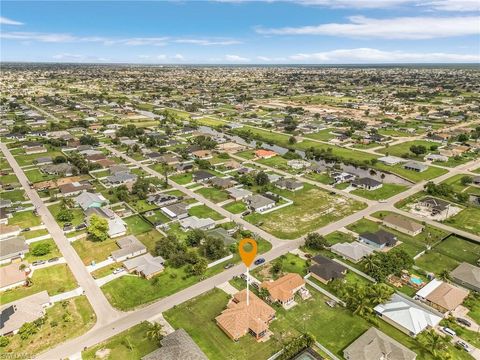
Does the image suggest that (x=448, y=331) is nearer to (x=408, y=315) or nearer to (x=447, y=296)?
(x=408, y=315)

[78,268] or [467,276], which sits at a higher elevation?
[467,276]

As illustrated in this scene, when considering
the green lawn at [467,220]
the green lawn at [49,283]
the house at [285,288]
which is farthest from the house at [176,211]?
the green lawn at [467,220]

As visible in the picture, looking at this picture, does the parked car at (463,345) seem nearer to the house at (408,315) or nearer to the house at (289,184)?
the house at (408,315)

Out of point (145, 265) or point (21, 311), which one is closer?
point (21, 311)

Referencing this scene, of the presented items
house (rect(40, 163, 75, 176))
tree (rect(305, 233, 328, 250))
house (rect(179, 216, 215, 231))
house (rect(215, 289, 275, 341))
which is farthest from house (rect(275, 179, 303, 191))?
house (rect(40, 163, 75, 176))

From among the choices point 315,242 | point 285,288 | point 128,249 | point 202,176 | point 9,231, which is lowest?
point 9,231

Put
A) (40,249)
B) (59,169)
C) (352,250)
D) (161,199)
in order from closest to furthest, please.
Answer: (352,250) < (40,249) < (161,199) < (59,169)

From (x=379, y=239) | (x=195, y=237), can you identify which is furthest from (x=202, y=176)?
(x=379, y=239)
